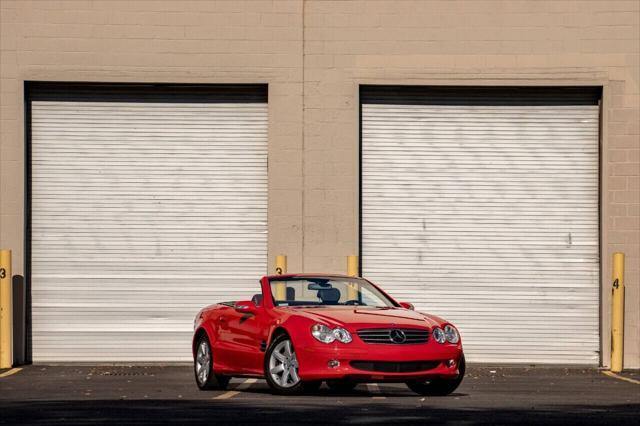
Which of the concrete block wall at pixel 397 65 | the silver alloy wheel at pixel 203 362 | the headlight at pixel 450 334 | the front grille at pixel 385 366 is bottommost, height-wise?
the silver alloy wheel at pixel 203 362

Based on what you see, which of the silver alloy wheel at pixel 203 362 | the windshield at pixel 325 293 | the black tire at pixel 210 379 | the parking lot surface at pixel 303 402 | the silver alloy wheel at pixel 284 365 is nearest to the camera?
the parking lot surface at pixel 303 402

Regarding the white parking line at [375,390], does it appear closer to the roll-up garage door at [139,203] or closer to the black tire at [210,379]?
the black tire at [210,379]

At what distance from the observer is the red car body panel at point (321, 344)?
14984 millimetres

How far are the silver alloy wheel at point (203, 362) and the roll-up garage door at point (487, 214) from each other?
663 centimetres

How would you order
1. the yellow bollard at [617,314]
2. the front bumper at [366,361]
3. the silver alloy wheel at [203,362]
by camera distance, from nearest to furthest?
the front bumper at [366,361]
the silver alloy wheel at [203,362]
the yellow bollard at [617,314]

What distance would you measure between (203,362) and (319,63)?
7407 mm

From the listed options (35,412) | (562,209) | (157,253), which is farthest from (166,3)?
(35,412)

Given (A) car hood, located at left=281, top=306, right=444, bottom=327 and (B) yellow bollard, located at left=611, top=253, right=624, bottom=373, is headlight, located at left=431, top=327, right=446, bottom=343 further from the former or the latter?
(B) yellow bollard, located at left=611, top=253, right=624, bottom=373

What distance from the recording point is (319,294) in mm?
16750

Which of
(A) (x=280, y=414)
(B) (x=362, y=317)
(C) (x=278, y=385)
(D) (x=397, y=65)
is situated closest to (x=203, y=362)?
(C) (x=278, y=385)

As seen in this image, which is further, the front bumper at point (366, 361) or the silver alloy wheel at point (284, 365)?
the silver alloy wheel at point (284, 365)

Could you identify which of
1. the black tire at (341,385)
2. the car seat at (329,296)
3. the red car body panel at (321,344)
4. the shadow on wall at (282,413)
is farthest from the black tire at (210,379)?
the shadow on wall at (282,413)

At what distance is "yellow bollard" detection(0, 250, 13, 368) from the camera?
72.8 ft

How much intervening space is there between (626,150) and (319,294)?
8177mm
